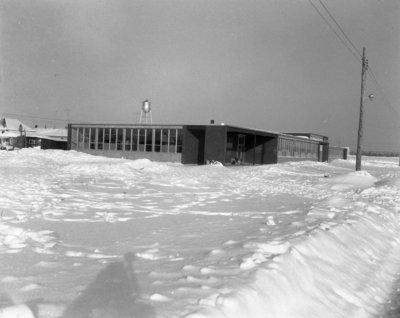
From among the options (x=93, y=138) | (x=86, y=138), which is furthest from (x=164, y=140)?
(x=86, y=138)

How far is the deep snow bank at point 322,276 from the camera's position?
162 inches

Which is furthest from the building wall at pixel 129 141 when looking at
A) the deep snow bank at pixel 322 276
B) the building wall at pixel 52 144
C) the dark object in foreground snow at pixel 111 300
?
the dark object in foreground snow at pixel 111 300

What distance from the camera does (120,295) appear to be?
4078 millimetres

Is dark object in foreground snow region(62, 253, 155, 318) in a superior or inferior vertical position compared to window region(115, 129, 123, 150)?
inferior

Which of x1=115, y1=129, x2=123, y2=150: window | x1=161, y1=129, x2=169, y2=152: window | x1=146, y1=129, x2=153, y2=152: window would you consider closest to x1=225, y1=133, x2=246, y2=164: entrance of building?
x1=161, y1=129, x2=169, y2=152: window

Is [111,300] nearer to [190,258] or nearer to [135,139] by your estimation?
[190,258]

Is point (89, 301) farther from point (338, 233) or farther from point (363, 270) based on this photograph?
point (338, 233)

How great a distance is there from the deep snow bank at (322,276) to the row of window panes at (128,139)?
2627 cm

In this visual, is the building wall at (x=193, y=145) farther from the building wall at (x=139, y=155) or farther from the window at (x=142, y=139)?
the window at (x=142, y=139)

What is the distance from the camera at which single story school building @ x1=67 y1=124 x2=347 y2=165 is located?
32.9m

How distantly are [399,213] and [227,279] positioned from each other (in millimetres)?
9068

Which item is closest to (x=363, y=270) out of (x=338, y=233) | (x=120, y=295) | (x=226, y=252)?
(x=338, y=233)

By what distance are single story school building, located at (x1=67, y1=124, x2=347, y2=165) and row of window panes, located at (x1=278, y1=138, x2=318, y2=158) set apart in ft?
3.20

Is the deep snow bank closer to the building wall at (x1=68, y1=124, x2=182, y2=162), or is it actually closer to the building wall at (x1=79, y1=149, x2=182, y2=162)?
the building wall at (x1=79, y1=149, x2=182, y2=162)
